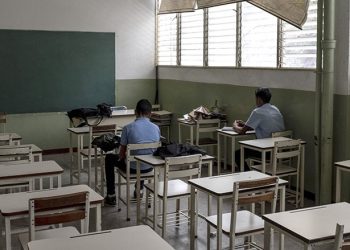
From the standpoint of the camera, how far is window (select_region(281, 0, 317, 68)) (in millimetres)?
5527

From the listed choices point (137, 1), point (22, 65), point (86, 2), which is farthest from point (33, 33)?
point (137, 1)

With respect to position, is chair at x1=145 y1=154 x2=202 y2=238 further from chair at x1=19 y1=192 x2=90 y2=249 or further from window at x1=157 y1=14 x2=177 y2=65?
window at x1=157 y1=14 x2=177 y2=65

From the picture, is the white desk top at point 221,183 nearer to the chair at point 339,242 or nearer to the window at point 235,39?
the chair at point 339,242

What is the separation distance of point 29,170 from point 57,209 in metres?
1.12

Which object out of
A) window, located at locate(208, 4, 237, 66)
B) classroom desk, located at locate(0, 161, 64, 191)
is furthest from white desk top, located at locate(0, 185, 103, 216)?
window, located at locate(208, 4, 237, 66)

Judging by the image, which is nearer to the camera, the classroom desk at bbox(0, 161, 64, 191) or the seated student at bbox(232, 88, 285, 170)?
the classroom desk at bbox(0, 161, 64, 191)

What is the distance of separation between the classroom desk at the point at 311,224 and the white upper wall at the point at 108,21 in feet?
21.4

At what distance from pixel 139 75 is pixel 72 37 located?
151 cm

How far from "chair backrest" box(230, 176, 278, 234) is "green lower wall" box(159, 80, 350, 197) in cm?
219

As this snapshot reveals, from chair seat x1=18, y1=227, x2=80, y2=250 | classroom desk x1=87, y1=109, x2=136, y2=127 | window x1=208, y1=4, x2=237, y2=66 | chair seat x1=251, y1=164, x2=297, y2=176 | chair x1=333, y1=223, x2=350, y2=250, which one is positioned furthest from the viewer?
window x1=208, y1=4, x2=237, y2=66

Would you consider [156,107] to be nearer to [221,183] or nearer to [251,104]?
[251,104]

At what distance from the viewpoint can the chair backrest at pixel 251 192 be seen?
306 centimetres

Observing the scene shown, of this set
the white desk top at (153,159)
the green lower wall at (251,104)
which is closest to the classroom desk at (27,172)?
the white desk top at (153,159)

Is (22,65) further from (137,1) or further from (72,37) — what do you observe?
(137,1)
